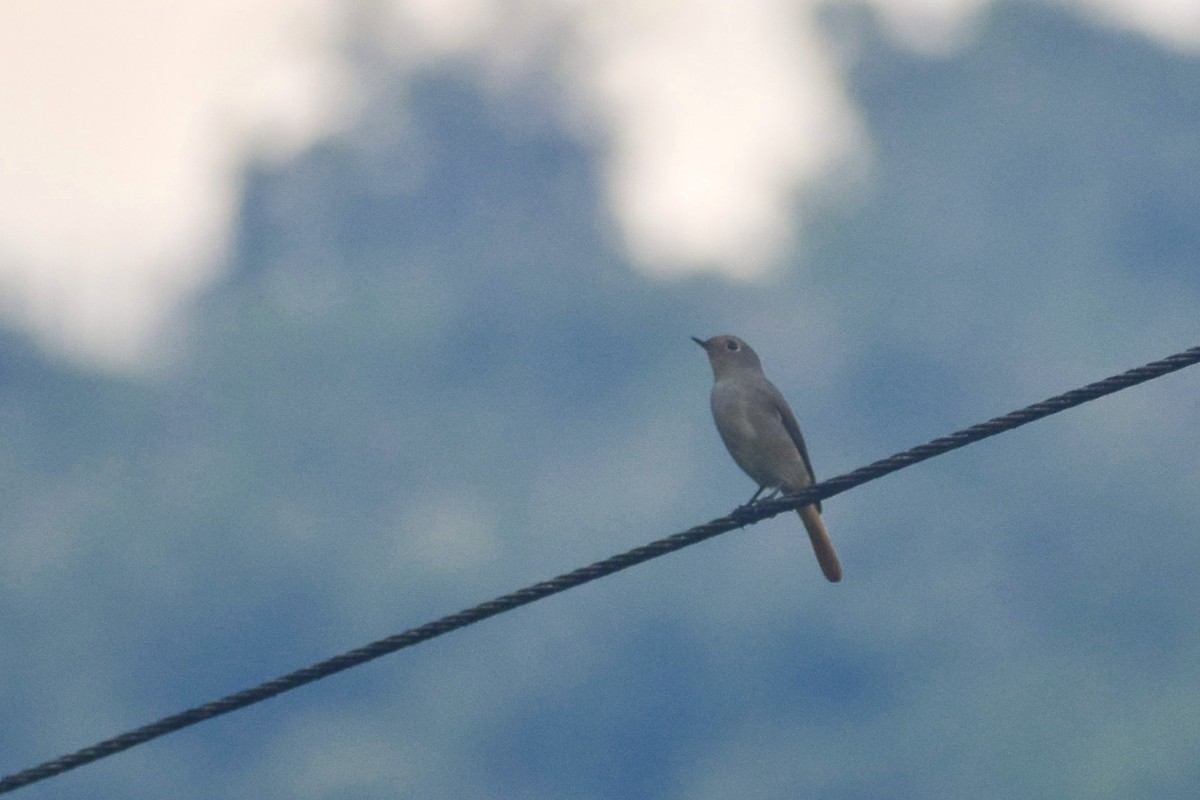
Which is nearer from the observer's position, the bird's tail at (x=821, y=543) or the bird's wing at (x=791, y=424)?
the bird's tail at (x=821, y=543)

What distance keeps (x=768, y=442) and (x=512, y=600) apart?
4.68m

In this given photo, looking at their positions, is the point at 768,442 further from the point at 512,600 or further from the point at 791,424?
the point at 512,600

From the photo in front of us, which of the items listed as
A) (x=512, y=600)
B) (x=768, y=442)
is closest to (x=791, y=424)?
(x=768, y=442)

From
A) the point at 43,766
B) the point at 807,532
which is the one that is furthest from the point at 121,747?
the point at 807,532

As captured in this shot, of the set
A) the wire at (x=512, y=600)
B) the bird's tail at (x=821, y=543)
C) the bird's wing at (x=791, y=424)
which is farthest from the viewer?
the bird's wing at (x=791, y=424)

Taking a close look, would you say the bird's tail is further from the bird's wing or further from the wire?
the wire

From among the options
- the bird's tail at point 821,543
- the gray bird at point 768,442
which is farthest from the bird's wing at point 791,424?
the bird's tail at point 821,543

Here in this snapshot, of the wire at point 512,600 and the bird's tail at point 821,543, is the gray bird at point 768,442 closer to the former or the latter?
the bird's tail at point 821,543

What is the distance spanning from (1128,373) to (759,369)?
18.3 feet

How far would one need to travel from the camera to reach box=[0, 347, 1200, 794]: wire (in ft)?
17.4

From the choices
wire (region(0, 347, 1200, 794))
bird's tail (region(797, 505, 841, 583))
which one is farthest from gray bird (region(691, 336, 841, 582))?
wire (region(0, 347, 1200, 794))

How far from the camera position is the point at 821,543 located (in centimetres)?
968

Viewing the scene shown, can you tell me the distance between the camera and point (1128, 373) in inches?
215

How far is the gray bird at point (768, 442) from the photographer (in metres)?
9.71
